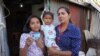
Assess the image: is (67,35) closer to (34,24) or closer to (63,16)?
(63,16)

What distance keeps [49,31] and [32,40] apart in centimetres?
29

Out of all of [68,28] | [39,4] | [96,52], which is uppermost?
[39,4]

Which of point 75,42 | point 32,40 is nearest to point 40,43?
point 32,40

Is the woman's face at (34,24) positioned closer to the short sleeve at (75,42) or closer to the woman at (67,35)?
the woman at (67,35)

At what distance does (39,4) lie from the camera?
5.38 m

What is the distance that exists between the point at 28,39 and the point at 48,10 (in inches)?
20.9

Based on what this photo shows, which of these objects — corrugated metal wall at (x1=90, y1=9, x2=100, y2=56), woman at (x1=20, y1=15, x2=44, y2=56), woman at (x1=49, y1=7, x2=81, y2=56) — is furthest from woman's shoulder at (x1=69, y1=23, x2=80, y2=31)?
woman at (x1=20, y1=15, x2=44, y2=56)

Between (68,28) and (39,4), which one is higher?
(39,4)

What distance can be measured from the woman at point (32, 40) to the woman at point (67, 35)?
0.21m

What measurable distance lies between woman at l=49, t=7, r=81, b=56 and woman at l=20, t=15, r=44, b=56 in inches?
8.1

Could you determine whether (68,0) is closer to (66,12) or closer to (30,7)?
(66,12)

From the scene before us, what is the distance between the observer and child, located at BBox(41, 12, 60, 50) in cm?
521

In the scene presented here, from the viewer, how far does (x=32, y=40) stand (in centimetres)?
523

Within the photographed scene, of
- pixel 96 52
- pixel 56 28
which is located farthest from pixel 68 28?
pixel 96 52
